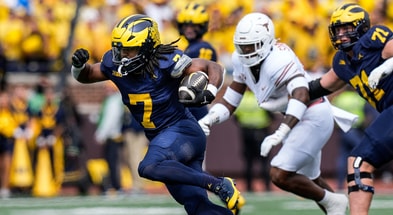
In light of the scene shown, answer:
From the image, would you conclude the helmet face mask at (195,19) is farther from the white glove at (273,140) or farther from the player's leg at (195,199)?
the player's leg at (195,199)

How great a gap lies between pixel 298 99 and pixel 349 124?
Answer: 0.76 m

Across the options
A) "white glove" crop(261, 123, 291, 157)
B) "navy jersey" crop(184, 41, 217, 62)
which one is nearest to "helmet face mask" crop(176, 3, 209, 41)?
"navy jersey" crop(184, 41, 217, 62)

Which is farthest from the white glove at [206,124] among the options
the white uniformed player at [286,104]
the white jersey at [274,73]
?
the white jersey at [274,73]

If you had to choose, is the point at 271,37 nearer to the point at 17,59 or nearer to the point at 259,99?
the point at 259,99

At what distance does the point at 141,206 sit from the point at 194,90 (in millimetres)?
5283

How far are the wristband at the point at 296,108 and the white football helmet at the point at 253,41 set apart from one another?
48 centimetres

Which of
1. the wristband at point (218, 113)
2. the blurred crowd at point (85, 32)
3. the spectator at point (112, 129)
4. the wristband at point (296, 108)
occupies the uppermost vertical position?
the wristband at point (296, 108)

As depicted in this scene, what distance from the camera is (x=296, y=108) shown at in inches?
323

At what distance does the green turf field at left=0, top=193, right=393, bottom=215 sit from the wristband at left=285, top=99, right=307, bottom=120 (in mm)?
2407

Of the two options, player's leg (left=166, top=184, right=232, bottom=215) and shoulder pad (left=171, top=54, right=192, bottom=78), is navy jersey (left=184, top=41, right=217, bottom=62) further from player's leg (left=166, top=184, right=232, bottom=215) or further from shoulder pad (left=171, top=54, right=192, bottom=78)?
player's leg (left=166, top=184, right=232, bottom=215)

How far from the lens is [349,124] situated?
8789mm

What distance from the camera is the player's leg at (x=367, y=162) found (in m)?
7.25

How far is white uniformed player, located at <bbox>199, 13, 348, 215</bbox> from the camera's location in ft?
27.6

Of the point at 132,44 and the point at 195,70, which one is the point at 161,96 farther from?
the point at 132,44
